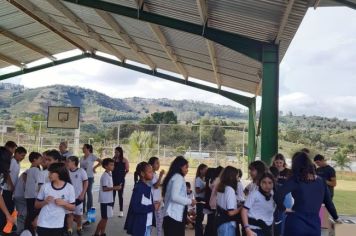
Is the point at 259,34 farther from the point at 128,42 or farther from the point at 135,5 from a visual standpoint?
the point at 128,42

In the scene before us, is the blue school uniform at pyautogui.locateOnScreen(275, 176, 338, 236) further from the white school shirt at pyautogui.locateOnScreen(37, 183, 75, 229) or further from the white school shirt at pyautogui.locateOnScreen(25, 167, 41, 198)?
the white school shirt at pyautogui.locateOnScreen(25, 167, 41, 198)

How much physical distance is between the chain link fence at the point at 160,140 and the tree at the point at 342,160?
5426 mm

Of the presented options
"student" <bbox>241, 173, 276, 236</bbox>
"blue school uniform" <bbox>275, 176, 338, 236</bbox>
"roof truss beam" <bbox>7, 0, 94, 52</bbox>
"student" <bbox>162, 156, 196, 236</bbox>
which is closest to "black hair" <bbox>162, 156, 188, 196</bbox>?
"student" <bbox>162, 156, 196, 236</bbox>

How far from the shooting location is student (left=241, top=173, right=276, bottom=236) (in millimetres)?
4453

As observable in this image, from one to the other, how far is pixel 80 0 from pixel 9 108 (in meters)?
80.4

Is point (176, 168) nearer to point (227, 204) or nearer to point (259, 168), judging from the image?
point (227, 204)

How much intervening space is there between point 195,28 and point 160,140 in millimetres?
23459

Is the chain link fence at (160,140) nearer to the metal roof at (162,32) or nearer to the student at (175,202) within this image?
the metal roof at (162,32)

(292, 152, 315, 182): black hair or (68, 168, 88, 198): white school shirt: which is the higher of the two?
(292, 152, 315, 182): black hair

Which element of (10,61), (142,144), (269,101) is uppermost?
(10,61)

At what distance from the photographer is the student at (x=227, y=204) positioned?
195 inches

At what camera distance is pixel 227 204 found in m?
4.96

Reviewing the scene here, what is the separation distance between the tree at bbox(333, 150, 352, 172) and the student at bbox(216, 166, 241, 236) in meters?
22.4

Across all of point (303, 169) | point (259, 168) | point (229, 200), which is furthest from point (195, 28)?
point (303, 169)
